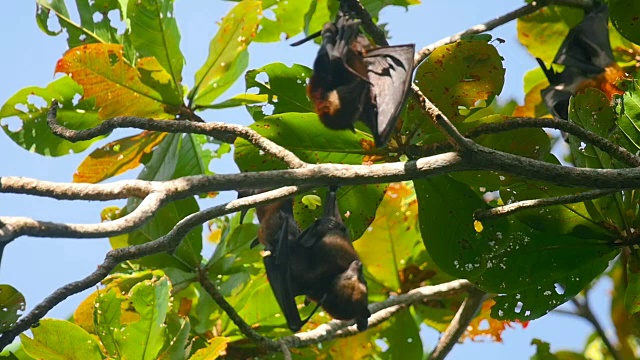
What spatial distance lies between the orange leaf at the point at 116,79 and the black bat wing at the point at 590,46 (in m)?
3.05

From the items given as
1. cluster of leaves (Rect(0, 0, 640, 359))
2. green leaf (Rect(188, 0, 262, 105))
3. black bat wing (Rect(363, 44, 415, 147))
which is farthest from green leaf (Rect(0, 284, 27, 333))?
green leaf (Rect(188, 0, 262, 105))

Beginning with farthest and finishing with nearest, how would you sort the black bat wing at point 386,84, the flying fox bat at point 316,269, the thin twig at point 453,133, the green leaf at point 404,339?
the green leaf at point 404,339 < the flying fox bat at point 316,269 < the black bat wing at point 386,84 < the thin twig at point 453,133

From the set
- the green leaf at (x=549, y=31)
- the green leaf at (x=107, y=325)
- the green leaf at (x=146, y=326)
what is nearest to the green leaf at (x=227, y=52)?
the green leaf at (x=146, y=326)

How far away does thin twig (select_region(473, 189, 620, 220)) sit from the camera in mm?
3531

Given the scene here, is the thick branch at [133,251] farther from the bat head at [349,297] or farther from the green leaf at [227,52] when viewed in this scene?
the green leaf at [227,52]

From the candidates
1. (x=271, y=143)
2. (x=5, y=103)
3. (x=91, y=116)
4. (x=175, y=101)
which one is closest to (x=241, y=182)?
(x=271, y=143)

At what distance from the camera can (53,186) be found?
9.55 feet

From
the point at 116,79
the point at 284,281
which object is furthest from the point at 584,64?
the point at 116,79

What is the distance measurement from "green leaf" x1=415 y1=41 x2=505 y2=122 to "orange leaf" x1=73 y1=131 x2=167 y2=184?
228 cm

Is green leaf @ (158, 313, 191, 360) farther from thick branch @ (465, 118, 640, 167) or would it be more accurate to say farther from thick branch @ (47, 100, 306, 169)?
thick branch @ (465, 118, 640, 167)

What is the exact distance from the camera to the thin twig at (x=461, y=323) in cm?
511

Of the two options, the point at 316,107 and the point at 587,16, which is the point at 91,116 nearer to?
the point at 316,107

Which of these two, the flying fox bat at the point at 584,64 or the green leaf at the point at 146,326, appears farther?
the flying fox bat at the point at 584,64

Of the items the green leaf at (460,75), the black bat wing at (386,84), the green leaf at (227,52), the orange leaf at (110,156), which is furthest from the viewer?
the orange leaf at (110,156)
